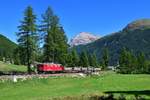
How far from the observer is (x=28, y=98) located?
37344 mm

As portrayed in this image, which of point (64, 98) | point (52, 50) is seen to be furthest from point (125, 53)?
point (64, 98)

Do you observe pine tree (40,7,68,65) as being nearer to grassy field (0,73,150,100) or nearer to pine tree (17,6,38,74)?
pine tree (17,6,38,74)

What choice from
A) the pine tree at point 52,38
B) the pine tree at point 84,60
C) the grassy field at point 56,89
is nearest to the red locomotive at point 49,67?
the pine tree at point 52,38

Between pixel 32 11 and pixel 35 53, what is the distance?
29.0 feet

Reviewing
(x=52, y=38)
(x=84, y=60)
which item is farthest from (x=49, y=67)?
(x=84, y=60)

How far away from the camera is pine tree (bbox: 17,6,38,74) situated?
82062 mm

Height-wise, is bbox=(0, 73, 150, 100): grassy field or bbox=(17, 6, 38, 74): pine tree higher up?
bbox=(17, 6, 38, 74): pine tree

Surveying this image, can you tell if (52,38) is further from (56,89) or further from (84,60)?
(84,60)

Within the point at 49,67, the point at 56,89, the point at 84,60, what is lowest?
the point at 56,89

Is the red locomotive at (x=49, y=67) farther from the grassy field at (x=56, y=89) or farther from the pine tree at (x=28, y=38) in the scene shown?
the grassy field at (x=56, y=89)

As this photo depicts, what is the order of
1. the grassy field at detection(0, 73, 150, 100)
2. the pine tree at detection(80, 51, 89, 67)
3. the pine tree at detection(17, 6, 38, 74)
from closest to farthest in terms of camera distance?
the grassy field at detection(0, 73, 150, 100), the pine tree at detection(17, 6, 38, 74), the pine tree at detection(80, 51, 89, 67)

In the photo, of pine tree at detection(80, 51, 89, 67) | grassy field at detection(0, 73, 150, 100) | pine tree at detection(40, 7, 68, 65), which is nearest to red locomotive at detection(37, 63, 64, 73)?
pine tree at detection(40, 7, 68, 65)

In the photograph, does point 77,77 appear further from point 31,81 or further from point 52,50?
point 52,50

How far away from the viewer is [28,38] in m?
81.9
